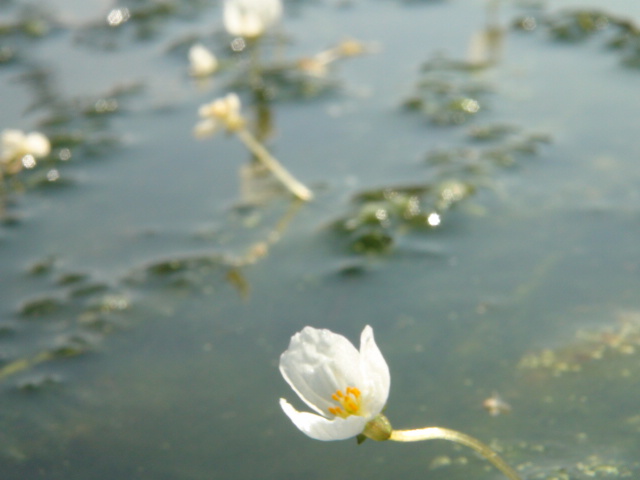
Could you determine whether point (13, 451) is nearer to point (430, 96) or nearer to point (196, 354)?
point (196, 354)

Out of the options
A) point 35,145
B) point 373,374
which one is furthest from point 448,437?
point 35,145

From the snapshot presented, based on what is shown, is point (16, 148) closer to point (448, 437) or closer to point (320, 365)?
point (320, 365)

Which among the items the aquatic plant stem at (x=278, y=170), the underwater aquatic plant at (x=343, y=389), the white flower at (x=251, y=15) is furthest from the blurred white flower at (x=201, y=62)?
the underwater aquatic plant at (x=343, y=389)

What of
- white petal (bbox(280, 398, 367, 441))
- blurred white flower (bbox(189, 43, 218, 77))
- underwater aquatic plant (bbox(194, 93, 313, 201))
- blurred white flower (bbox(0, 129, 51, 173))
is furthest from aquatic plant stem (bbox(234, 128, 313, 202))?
white petal (bbox(280, 398, 367, 441))

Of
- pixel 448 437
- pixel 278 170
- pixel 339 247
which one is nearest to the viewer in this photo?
pixel 448 437

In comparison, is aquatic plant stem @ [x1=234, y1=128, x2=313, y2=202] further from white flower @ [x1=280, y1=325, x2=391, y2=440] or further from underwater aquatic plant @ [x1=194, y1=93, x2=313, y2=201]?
white flower @ [x1=280, y1=325, x2=391, y2=440]

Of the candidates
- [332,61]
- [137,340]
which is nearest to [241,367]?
[137,340]
